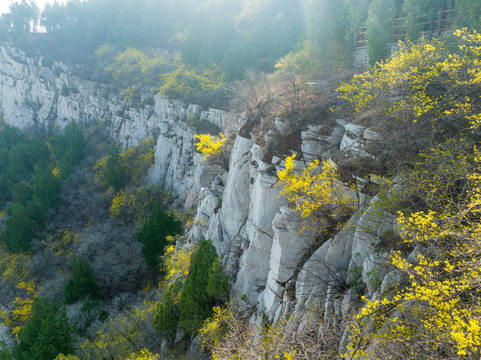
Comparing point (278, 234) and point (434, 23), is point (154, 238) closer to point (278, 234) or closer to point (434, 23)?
point (278, 234)

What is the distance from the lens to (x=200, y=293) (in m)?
17.0

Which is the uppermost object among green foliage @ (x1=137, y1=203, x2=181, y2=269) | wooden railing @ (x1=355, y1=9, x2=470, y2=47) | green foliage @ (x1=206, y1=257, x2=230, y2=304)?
wooden railing @ (x1=355, y1=9, x2=470, y2=47)

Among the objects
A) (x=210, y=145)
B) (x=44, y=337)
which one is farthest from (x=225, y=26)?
(x=44, y=337)

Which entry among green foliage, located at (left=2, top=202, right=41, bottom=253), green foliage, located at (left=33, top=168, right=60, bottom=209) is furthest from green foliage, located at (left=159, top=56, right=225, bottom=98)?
green foliage, located at (left=2, top=202, right=41, bottom=253)

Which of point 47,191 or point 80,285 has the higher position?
point 47,191

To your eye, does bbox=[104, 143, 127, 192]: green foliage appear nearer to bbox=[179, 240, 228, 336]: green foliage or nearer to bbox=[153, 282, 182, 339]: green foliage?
bbox=[153, 282, 182, 339]: green foliage

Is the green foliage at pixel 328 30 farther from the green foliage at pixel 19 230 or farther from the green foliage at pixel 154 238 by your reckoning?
the green foliage at pixel 19 230

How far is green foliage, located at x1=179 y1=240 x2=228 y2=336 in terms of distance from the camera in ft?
54.4

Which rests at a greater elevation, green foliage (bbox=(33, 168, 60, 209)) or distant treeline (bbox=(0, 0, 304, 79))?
distant treeline (bbox=(0, 0, 304, 79))

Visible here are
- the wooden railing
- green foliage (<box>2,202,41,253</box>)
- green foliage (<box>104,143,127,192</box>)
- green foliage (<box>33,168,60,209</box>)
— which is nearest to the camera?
the wooden railing

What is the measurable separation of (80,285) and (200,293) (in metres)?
16.9

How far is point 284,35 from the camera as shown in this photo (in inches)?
1604

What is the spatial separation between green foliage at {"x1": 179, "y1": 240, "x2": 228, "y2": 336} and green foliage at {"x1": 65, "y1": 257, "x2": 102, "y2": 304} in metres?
14.5

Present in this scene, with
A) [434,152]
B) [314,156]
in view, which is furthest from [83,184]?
[434,152]
